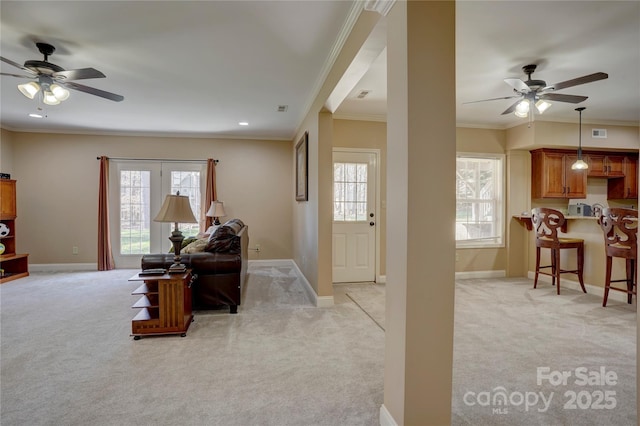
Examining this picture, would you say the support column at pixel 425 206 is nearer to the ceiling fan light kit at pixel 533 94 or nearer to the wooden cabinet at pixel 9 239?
the ceiling fan light kit at pixel 533 94

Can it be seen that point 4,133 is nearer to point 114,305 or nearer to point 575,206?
point 114,305

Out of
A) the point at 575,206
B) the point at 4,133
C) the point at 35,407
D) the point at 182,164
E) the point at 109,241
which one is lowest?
the point at 35,407

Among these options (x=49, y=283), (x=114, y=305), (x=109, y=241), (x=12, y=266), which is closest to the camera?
(x=114, y=305)

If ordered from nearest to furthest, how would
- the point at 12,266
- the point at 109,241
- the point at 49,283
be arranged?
the point at 49,283 < the point at 12,266 < the point at 109,241

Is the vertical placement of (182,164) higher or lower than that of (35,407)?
higher

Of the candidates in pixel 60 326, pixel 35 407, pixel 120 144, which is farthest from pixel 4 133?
pixel 35 407

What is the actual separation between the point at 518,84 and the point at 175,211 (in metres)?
3.44

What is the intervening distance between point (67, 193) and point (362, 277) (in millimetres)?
5477

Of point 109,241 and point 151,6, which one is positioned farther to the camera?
point 109,241

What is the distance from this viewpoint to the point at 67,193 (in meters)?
6.09

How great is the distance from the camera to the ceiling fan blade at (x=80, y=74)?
280cm

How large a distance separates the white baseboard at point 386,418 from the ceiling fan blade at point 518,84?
9.62 feet

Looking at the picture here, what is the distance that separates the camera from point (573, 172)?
18.1ft

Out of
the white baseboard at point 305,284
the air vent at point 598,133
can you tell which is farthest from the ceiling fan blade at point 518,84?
the air vent at point 598,133
